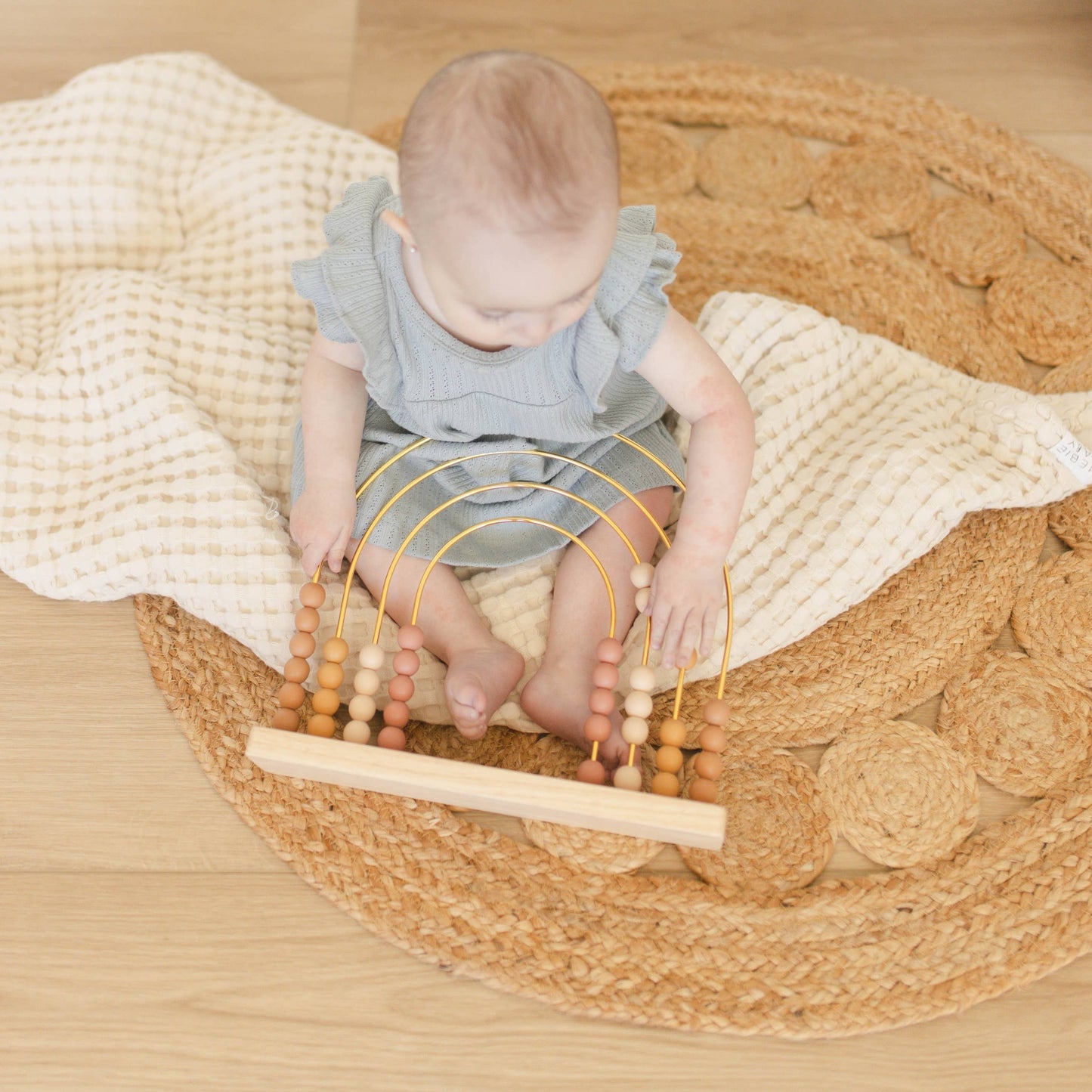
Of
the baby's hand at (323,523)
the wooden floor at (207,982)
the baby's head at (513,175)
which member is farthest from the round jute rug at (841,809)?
the baby's head at (513,175)

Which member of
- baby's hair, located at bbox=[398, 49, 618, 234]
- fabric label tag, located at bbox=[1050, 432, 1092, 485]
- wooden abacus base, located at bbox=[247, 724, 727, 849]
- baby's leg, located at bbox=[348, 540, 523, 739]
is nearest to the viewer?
baby's hair, located at bbox=[398, 49, 618, 234]

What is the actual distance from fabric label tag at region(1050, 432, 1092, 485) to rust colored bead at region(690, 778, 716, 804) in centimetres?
46

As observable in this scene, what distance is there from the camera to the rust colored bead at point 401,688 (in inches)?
34.5

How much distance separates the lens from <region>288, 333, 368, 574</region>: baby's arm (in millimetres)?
915

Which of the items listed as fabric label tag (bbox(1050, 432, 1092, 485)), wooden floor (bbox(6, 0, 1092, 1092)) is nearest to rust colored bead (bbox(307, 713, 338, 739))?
wooden floor (bbox(6, 0, 1092, 1092))

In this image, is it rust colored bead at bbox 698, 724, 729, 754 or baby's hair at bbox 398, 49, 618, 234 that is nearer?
baby's hair at bbox 398, 49, 618, 234

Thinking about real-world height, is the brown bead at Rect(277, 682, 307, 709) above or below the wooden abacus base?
below

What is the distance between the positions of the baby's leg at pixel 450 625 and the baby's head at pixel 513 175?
0.32 metres

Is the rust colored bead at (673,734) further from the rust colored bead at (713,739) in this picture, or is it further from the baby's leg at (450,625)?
the baby's leg at (450,625)

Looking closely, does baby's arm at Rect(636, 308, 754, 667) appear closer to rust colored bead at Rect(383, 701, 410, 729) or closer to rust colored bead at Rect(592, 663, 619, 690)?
rust colored bead at Rect(592, 663, 619, 690)

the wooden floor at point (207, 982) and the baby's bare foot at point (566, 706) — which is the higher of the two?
the baby's bare foot at point (566, 706)

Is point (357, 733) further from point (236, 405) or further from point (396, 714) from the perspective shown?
point (236, 405)

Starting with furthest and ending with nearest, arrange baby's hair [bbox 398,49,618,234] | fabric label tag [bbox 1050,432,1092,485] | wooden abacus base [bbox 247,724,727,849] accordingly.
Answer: fabric label tag [bbox 1050,432,1092,485] → wooden abacus base [bbox 247,724,727,849] → baby's hair [bbox 398,49,618,234]

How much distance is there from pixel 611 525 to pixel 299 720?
0.32 m
